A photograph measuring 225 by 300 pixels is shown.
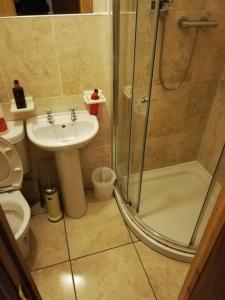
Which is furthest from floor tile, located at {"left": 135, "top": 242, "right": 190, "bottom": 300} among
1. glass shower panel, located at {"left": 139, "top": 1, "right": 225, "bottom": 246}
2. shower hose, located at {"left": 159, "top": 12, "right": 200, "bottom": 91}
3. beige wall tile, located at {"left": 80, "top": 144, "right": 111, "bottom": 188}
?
shower hose, located at {"left": 159, "top": 12, "right": 200, "bottom": 91}

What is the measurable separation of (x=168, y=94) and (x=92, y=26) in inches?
29.3

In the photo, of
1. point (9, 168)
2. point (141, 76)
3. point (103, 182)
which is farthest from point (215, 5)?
point (9, 168)

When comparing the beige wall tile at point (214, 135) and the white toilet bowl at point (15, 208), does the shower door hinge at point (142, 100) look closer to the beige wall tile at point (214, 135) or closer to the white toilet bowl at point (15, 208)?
the beige wall tile at point (214, 135)

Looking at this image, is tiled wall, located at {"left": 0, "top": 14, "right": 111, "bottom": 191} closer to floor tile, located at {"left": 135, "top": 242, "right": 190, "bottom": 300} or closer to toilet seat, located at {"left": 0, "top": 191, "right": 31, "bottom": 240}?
toilet seat, located at {"left": 0, "top": 191, "right": 31, "bottom": 240}

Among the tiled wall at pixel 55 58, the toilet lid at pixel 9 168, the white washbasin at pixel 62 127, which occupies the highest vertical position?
the tiled wall at pixel 55 58

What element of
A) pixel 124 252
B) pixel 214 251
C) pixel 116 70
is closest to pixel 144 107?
pixel 116 70

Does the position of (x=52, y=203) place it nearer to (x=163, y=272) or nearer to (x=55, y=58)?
(x=163, y=272)

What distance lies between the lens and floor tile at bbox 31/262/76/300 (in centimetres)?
130

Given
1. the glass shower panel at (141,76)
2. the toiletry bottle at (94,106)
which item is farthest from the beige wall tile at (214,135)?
the toiletry bottle at (94,106)

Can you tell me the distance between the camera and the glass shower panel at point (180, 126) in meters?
1.46

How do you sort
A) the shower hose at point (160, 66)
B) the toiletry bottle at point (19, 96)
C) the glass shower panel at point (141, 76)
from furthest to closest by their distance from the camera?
the shower hose at point (160, 66), the toiletry bottle at point (19, 96), the glass shower panel at point (141, 76)

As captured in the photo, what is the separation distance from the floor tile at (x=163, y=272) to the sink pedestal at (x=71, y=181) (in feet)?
1.82

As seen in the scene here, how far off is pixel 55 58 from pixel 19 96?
0.32m

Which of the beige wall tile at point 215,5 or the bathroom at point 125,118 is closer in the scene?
the bathroom at point 125,118
